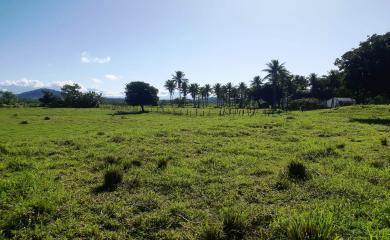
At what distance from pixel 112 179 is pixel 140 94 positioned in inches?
2926

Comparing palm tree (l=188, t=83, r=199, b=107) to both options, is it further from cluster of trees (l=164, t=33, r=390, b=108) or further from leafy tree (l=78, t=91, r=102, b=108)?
leafy tree (l=78, t=91, r=102, b=108)

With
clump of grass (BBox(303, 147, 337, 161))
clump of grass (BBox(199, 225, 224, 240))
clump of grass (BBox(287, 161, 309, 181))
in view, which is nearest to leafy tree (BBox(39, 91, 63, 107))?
clump of grass (BBox(303, 147, 337, 161))

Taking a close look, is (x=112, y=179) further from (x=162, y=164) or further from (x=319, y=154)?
(x=319, y=154)

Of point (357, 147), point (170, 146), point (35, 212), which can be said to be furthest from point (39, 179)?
point (357, 147)

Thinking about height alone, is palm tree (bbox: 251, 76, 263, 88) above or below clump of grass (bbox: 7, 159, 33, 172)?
above

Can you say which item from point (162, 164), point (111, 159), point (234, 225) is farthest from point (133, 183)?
point (234, 225)

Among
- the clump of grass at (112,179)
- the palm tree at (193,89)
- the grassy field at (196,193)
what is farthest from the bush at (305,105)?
the clump of grass at (112,179)

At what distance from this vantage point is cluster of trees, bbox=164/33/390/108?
4078 cm

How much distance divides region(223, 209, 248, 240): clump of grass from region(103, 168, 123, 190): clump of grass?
4.50m

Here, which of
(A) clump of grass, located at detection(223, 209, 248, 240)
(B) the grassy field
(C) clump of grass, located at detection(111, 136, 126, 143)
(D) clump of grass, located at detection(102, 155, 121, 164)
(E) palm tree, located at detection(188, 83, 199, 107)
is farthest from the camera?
(E) palm tree, located at detection(188, 83, 199, 107)

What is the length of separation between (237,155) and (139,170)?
16.8 feet

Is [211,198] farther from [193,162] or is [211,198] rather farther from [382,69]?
[382,69]

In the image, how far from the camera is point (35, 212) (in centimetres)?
858

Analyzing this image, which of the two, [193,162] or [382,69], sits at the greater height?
[382,69]
